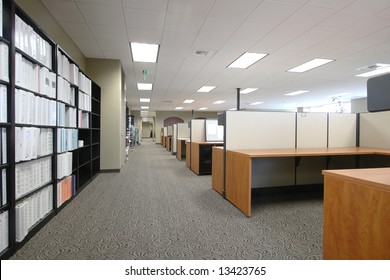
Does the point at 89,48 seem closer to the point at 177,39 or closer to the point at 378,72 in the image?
the point at 177,39

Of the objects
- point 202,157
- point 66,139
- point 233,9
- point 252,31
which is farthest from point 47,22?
point 202,157

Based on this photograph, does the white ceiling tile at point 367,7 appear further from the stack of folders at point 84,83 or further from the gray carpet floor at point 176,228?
the stack of folders at point 84,83

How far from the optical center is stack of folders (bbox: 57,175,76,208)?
7.71 feet

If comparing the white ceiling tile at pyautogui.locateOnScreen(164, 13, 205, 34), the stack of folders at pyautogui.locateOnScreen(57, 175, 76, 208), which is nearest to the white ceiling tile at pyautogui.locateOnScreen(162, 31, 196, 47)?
the white ceiling tile at pyautogui.locateOnScreen(164, 13, 205, 34)

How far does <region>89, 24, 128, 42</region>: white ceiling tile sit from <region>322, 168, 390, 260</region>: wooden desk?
3265mm

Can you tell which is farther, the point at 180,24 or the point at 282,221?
the point at 180,24

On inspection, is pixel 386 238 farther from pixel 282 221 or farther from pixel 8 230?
pixel 8 230

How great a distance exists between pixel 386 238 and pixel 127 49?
4228 mm

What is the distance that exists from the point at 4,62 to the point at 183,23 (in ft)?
7.11

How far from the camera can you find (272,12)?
2641mm

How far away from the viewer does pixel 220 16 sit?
2742 millimetres

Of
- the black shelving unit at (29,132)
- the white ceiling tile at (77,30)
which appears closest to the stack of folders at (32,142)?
the black shelving unit at (29,132)

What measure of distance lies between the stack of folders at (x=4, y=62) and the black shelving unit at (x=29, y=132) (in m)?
0.01

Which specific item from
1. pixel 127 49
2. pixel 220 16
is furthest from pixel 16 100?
pixel 127 49
